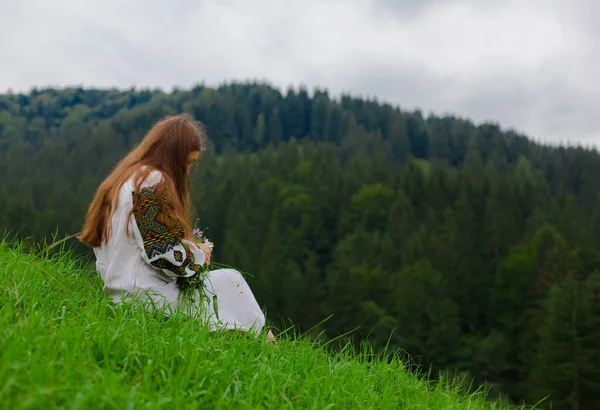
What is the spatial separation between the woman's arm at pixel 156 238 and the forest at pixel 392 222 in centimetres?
57

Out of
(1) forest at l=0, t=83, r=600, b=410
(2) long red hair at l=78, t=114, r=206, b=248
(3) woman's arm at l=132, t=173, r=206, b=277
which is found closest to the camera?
(3) woman's arm at l=132, t=173, r=206, b=277

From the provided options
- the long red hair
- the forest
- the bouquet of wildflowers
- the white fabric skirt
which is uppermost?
the long red hair

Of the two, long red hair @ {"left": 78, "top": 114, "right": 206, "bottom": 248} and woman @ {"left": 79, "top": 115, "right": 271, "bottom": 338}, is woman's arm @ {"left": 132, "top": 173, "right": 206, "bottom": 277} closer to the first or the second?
woman @ {"left": 79, "top": 115, "right": 271, "bottom": 338}

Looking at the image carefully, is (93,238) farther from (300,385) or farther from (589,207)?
(589,207)

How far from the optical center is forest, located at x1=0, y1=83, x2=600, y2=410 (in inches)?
1649

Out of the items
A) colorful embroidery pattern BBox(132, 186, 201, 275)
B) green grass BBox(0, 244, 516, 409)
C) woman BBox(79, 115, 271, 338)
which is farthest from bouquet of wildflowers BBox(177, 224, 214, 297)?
green grass BBox(0, 244, 516, 409)

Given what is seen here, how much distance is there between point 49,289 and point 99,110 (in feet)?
587

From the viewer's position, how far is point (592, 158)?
11056 cm

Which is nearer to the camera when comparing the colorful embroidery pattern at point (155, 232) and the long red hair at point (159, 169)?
the colorful embroidery pattern at point (155, 232)

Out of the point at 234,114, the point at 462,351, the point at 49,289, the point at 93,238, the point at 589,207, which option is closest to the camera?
the point at 49,289

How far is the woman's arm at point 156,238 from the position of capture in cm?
363

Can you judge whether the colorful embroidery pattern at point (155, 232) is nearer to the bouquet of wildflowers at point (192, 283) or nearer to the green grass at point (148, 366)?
the bouquet of wildflowers at point (192, 283)

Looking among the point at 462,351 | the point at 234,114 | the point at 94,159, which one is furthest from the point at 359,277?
the point at 234,114

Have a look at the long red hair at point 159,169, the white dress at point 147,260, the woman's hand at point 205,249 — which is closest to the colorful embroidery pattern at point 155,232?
the white dress at point 147,260
